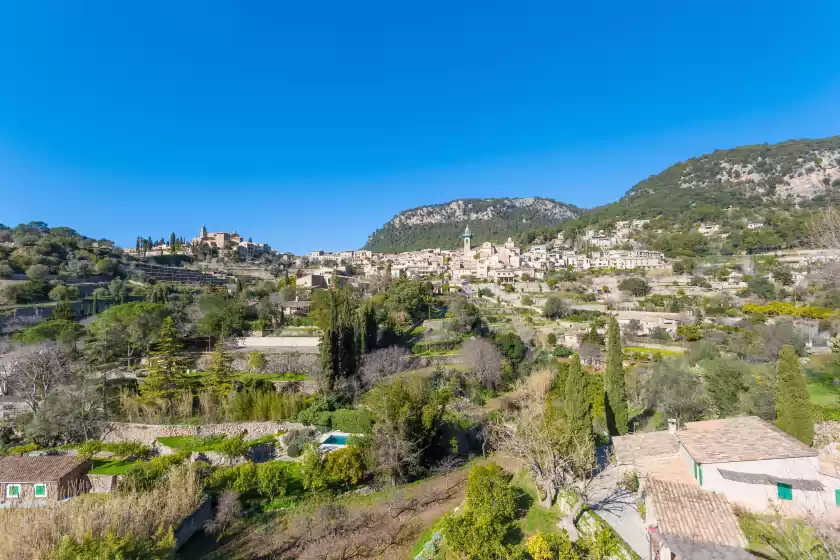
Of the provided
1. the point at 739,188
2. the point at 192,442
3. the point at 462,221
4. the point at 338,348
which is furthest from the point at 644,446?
the point at 462,221

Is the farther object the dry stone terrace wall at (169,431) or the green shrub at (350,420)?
the dry stone terrace wall at (169,431)

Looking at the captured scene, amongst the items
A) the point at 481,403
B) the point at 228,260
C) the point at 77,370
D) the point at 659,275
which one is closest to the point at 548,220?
the point at 659,275

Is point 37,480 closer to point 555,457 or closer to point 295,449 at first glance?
point 295,449

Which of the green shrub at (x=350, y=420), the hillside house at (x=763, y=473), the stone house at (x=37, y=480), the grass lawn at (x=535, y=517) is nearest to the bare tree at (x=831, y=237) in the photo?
the hillside house at (x=763, y=473)

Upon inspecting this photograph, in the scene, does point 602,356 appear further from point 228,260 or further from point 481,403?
point 228,260

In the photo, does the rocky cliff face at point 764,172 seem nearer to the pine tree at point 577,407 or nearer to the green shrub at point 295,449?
the pine tree at point 577,407

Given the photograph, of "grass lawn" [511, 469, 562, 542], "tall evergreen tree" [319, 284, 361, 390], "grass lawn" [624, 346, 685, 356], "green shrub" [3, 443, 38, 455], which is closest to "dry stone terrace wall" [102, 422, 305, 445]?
"green shrub" [3, 443, 38, 455]

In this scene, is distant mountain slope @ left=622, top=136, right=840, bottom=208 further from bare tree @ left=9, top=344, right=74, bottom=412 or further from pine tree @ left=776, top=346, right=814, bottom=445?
bare tree @ left=9, top=344, right=74, bottom=412
